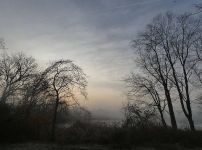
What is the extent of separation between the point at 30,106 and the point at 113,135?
7857 mm

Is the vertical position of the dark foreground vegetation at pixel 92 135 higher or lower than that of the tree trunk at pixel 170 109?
lower

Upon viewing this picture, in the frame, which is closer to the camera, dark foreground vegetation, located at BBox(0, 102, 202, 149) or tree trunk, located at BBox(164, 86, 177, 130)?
dark foreground vegetation, located at BBox(0, 102, 202, 149)

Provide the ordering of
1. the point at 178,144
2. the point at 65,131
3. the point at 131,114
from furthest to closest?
the point at 131,114 → the point at 65,131 → the point at 178,144

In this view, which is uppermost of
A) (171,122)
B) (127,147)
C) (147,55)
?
(147,55)

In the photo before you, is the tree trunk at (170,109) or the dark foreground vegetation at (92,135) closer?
the dark foreground vegetation at (92,135)

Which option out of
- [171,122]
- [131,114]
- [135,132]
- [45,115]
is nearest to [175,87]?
[171,122]

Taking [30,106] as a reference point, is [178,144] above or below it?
below

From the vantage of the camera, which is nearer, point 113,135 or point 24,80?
point 113,135

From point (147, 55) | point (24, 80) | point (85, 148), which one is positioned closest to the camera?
point (85, 148)

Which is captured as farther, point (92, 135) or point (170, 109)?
point (170, 109)

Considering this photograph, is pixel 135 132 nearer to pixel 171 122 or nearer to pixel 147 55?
pixel 171 122

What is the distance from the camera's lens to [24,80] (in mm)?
42906

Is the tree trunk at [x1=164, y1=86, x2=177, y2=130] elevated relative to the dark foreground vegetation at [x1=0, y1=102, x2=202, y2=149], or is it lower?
elevated

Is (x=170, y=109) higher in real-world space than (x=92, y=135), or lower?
higher
